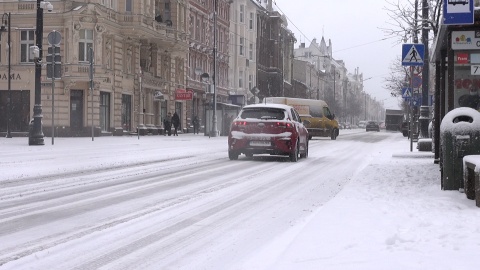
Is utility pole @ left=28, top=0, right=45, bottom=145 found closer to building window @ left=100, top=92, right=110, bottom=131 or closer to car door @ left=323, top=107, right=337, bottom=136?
building window @ left=100, top=92, right=110, bottom=131

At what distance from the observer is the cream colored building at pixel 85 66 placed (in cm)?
3966

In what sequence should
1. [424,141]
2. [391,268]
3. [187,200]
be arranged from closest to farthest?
[391,268], [187,200], [424,141]

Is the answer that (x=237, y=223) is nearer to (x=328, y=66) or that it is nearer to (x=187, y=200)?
(x=187, y=200)

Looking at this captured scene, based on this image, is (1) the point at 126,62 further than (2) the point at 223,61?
No

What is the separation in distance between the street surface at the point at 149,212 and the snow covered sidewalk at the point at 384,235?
33 cm

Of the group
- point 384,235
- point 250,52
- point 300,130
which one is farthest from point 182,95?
point 384,235

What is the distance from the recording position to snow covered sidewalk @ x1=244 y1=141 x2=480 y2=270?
5090mm

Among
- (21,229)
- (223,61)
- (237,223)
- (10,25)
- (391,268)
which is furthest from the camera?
(223,61)

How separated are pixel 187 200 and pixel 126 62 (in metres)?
36.4

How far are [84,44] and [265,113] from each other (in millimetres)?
24208

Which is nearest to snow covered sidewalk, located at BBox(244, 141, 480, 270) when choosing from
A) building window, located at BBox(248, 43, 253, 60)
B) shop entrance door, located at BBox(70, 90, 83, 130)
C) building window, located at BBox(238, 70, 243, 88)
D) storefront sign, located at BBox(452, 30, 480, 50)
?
storefront sign, located at BBox(452, 30, 480, 50)

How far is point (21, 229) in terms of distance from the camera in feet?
22.4

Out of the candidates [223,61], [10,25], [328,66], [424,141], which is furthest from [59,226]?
[328,66]

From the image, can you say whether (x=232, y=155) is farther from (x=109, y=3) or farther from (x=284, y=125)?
(x=109, y=3)
